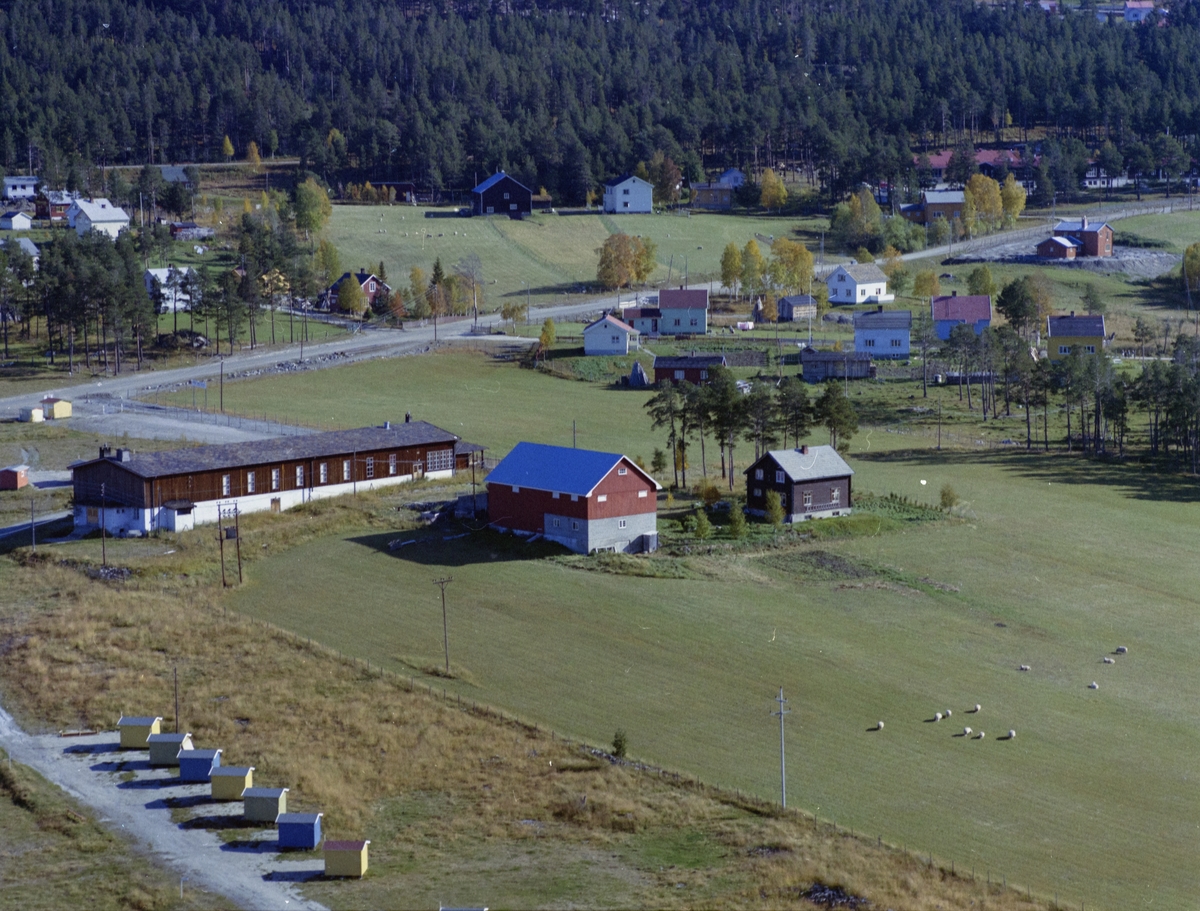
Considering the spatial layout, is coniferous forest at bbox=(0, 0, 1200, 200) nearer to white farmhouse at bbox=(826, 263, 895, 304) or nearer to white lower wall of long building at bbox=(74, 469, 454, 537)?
white farmhouse at bbox=(826, 263, 895, 304)

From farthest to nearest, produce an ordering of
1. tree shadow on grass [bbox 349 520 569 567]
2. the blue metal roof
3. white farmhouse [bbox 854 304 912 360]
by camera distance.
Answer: white farmhouse [bbox 854 304 912 360]
the blue metal roof
tree shadow on grass [bbox 349 520 569 567]

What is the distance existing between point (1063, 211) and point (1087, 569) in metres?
90.3

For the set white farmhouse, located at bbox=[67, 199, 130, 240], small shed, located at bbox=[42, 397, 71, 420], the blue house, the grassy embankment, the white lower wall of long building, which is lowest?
the grassy embankment

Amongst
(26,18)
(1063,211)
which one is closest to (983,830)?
(1063,211)

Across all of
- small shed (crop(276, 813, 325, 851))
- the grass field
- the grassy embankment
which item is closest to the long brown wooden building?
the grassy embankment

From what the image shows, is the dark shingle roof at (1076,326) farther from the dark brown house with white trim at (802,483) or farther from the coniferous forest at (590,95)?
the coniferous forest at (590,95)

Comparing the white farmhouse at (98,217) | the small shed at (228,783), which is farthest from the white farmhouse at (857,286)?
the small shed at (228,783)

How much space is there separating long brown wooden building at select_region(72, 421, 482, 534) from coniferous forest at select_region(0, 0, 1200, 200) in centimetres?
7113

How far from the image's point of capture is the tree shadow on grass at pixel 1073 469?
59062mm

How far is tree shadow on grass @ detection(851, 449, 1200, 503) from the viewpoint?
194ft

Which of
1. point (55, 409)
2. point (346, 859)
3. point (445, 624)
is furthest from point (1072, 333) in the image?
point (346, 859)

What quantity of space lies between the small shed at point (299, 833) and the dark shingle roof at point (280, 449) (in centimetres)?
2483

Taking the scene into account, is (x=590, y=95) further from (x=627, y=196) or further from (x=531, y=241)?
(x=531, y=241)

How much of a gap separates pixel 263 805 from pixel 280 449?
27.1 m
